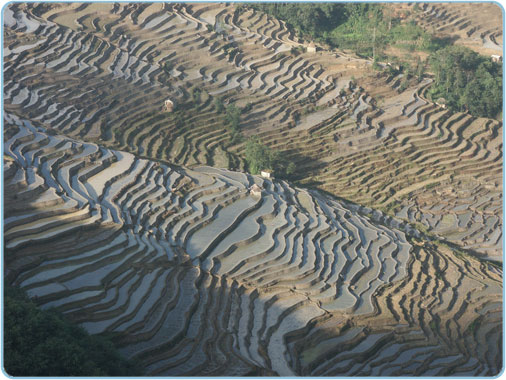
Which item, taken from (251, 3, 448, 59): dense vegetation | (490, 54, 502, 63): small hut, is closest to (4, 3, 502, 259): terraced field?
(251, 3, 448, 59): dense vegetation

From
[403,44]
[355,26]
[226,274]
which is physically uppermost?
[355,26]

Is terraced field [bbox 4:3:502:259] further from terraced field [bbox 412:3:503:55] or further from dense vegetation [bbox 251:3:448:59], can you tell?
terraced field [bbox 412:3:503:55]

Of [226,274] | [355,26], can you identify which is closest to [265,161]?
[226,274]

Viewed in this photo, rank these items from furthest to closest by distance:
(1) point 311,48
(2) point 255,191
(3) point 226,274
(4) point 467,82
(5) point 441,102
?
1. (1) point 311,48
2. (4) point 467,82
3. (5) point 441,102
4. (2) point 255,191
5. (3) point 226,274

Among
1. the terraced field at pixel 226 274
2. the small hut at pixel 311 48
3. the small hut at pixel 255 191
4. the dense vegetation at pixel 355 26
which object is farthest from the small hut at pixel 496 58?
the small hut at pixel 255 191

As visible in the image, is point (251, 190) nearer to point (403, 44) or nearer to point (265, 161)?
point (265, 161)

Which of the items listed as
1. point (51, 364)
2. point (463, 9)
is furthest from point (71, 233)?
point (463, 9)
